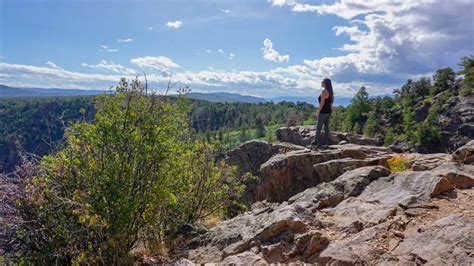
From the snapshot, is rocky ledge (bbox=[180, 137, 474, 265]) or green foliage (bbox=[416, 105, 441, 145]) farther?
green foliage (bbox=[416, 105, 441, 145])

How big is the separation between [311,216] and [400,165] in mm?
3770

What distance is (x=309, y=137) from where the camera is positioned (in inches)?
742

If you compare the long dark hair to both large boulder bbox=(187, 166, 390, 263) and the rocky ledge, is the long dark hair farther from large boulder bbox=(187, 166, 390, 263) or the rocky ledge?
large boulder bbox=(187, 166, 390, 263)

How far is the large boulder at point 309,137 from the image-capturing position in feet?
56.9

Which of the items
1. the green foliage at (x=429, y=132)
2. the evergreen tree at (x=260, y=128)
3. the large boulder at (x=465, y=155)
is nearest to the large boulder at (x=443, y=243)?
the large boulder at (x=465, y=155)

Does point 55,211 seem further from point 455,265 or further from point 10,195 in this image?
point 455,265

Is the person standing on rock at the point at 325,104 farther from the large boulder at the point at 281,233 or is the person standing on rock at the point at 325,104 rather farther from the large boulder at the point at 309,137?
the large boulder at the point at 281,233

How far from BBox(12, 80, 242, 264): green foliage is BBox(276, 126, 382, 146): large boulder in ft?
35.9

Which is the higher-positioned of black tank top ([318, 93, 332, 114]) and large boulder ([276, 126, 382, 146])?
black tank top ([318, 93, 332, 114])

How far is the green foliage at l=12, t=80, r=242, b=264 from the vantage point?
271 inches

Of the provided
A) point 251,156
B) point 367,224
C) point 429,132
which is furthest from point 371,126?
point 367,224

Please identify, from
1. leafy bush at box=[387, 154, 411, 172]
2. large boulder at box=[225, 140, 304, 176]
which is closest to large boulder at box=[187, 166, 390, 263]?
leafy bush at box=[387, 154, 411, 172]

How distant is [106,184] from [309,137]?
43.5ft

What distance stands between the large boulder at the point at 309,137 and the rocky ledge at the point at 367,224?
22.8 feet
